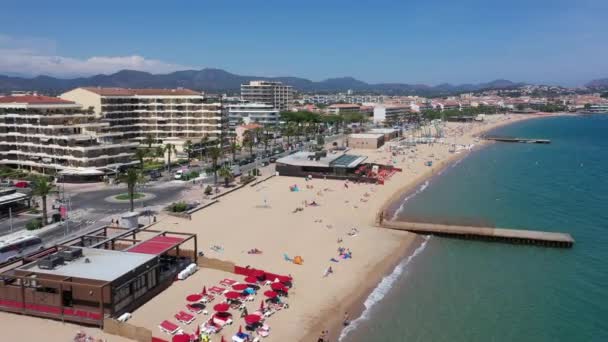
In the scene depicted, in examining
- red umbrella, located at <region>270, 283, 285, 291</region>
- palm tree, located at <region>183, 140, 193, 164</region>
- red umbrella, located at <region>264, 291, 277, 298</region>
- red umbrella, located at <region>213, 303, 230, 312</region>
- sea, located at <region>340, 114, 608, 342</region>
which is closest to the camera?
red umbrella, located at <region>213, 303, 230, 312</region>

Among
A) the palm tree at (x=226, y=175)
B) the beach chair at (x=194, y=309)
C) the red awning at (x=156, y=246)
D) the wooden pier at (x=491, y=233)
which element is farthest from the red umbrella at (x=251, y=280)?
the palm tree at (x=226, y=175)

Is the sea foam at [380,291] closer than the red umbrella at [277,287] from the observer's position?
Yes

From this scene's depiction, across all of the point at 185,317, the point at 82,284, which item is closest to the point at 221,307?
the point at 185,317

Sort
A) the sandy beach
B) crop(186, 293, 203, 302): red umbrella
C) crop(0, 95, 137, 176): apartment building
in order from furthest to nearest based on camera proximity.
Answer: crop(0, 95, 137, 176): apartment building < crop(186, 293, 203, 302): red umbrella < the sandy beach

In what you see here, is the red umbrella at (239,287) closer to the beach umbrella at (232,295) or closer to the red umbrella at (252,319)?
the beach umbrella at (232,295)

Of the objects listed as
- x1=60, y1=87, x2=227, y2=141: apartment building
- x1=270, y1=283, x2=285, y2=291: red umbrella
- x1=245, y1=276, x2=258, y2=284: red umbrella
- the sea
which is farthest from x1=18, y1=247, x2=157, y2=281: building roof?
x1=60, y1=87, x2=227, y2=141: apartment building

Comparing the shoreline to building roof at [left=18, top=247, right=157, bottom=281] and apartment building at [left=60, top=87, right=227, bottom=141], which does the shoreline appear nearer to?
building roof at [left=18, top=247, right=157, bottom=281]
